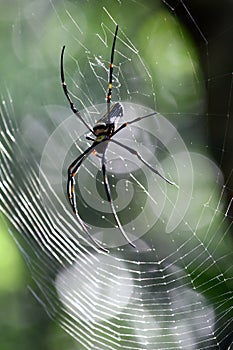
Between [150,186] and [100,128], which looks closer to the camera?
[100,128]

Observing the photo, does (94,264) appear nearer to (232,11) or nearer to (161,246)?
(161,246)

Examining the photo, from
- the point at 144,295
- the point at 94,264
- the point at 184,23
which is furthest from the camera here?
the point at 94,264

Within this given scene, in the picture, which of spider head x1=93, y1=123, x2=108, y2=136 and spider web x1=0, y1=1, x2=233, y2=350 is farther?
spider web x1=0, y1=1, x2=233, y2=350

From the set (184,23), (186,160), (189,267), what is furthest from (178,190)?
(184,23)

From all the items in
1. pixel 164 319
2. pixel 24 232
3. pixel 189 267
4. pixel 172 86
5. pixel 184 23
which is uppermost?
pixel 184 23

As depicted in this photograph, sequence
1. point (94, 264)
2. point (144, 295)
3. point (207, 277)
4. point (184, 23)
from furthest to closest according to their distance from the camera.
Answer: point (94, 264) → point (144, 295) → point (184, 23) → point (207, 277)

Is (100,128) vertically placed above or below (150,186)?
above

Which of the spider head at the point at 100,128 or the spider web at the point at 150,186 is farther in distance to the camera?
the spider web at the point at 150,186

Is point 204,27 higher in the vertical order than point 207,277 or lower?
higher
